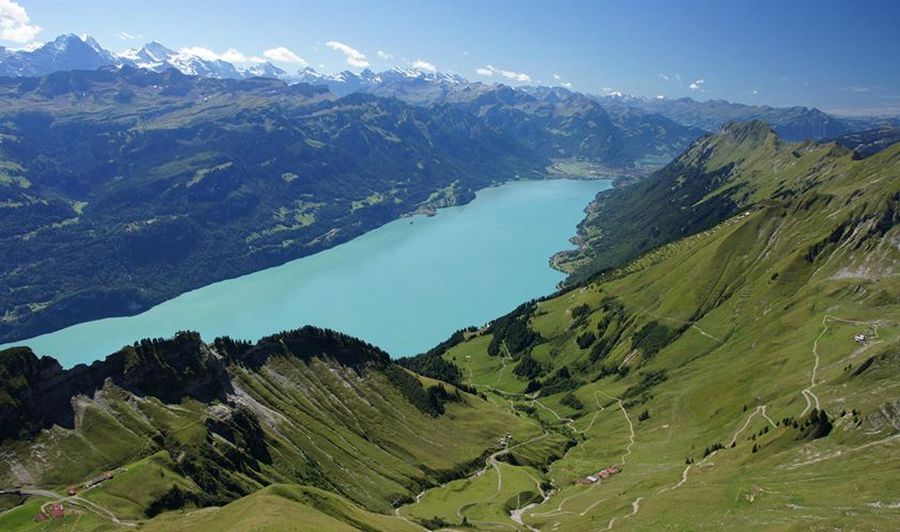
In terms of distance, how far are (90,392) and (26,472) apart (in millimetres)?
22062

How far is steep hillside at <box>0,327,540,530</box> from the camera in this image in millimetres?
107625

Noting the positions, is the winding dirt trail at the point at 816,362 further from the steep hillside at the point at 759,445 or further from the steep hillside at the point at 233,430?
the steep hillside at the point at 233,430

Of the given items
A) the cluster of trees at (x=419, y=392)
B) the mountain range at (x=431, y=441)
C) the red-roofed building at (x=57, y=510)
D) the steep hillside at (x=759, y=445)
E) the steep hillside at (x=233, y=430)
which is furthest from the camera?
the cluster of trees at (x=419, y=392)

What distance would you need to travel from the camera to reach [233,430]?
134 metres

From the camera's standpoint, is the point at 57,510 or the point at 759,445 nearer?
the point at 57,510

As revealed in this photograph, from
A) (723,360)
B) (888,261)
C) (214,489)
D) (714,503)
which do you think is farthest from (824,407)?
(214,489)

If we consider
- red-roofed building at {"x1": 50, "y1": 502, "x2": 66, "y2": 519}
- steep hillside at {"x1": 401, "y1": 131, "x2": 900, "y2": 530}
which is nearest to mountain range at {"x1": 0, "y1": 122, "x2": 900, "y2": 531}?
steep hillside at {"x1": 401, "y1": 131, "x2": 900, "y2": 530}

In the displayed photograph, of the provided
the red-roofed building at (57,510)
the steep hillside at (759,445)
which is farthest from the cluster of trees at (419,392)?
the red-roofed building at (57,510)

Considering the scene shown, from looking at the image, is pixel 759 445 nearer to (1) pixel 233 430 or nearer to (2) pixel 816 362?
(2) pixel 816 362

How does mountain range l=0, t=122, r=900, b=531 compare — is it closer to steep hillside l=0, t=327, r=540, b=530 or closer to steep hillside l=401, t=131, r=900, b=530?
steep hillside l=0, t=327, r=540, b=530

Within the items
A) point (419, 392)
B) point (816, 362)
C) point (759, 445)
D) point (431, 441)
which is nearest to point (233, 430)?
point (431, 441)

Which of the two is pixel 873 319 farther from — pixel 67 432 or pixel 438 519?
pixel 67 432

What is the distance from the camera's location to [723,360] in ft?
643

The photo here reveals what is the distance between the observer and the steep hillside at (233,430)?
353 ft
